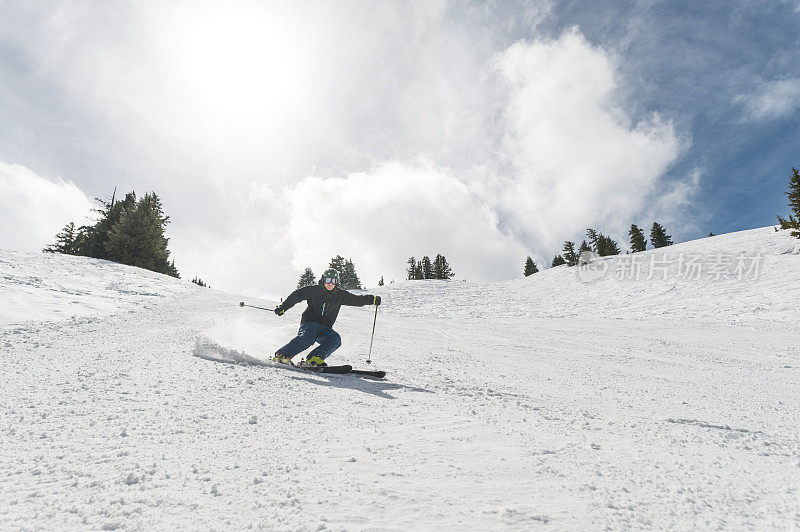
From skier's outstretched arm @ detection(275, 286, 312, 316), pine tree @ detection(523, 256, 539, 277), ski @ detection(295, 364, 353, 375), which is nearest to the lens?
ski @ detection(295, 364, 353, 375)

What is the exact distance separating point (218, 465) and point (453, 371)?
A: 4335 millimetres

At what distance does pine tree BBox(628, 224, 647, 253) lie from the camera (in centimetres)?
5944

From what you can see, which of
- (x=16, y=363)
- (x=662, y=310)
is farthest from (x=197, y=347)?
(x=662, y=310)

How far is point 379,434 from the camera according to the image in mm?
3150

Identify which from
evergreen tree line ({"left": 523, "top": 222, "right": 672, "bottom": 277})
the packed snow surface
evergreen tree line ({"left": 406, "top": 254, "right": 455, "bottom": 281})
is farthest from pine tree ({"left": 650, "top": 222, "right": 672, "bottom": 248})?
the packed snow surface

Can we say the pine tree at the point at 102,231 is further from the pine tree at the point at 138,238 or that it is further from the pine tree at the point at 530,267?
the pine tree at the point at 530,267

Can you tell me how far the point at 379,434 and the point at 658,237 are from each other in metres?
75.3

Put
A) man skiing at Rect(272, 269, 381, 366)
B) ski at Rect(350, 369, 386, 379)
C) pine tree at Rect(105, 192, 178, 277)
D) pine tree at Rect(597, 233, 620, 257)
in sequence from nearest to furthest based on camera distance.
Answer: ski at Rect(350, 369, 386, 379) < man skiing at Rect(272, 269, 381, 366) < pine tree at Rect(105, 192, 178, 277) < pine tree at Rect(597, 233, 620, 257)

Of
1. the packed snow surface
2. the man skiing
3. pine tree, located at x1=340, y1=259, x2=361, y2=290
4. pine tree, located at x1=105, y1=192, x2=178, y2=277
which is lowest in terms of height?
the packed snow surface

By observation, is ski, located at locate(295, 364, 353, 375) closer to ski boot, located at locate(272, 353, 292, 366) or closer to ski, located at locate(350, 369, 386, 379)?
ski, located at locate(350, 369, 386, 379)

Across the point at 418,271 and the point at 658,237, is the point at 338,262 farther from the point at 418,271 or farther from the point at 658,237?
the point at 658,237

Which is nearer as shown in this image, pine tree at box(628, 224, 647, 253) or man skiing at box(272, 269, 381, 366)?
man skiing at box(272, 269, 381, 366)

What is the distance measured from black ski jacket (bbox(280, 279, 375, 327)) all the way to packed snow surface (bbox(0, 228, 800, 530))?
93 cm

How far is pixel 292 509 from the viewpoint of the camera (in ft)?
6.50
